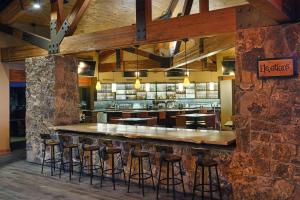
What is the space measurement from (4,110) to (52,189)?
479 cm

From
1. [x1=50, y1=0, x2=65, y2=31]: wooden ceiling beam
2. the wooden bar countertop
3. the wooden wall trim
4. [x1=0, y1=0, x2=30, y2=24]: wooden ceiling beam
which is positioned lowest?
the wooden bar countertop

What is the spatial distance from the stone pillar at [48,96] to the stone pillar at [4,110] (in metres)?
1.84

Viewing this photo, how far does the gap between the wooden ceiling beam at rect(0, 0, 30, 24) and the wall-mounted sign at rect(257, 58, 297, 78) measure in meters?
6.08

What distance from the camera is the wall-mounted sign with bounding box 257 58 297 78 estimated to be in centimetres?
433

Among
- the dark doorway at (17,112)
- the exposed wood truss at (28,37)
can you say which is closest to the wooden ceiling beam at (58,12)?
the exposed wood truss at (28,37)

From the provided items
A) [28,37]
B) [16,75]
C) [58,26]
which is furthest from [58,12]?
[16,75]

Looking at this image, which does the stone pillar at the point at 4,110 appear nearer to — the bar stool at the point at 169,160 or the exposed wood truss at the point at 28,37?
the exposed wood truss at the point at 28,37

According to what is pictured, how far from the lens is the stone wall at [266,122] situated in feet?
14.3

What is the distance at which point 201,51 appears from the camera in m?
7.83

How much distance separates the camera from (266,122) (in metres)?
4.55

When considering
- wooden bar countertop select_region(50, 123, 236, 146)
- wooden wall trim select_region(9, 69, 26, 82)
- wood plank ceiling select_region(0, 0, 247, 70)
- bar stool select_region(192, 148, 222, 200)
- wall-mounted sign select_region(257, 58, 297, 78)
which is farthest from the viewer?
wooden wall trim select_region(9, 69, 26, 82)

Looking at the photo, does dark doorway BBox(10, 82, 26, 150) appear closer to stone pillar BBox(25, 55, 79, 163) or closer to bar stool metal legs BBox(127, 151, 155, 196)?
stone pillar BBox(25, 55, 79, 163)

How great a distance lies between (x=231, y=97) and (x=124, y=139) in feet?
17.8

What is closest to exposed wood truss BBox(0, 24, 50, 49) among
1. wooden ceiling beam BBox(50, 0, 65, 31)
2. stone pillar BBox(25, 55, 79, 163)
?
stone pillar BBox(25, 55, 79, 163)
